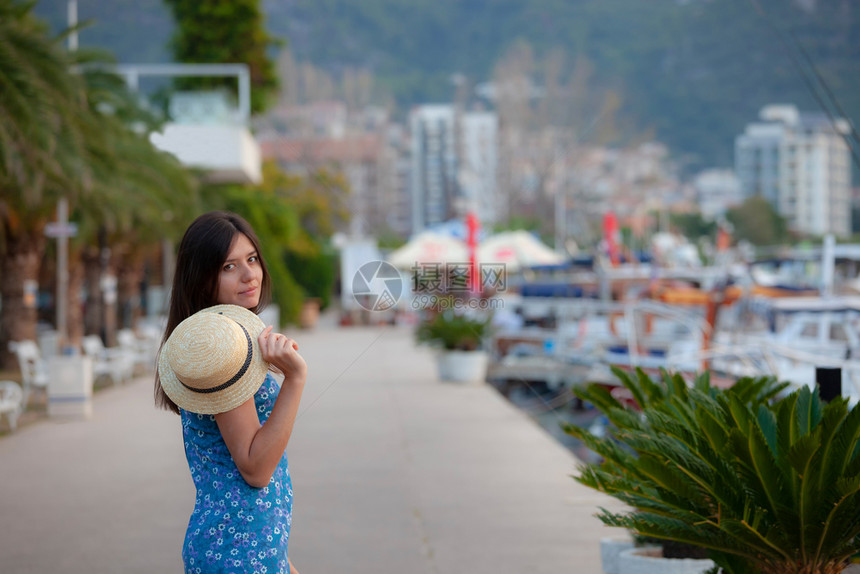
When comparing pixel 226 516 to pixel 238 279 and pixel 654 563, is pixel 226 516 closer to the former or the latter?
pixel 238 279

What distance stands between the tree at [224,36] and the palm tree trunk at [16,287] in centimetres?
1137

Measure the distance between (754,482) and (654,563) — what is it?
2.62ft

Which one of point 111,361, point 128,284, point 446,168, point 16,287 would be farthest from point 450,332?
point 128,284

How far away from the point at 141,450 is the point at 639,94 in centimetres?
1351

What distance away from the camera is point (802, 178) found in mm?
58500

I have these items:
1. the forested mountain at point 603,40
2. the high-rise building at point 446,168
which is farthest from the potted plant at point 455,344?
the high-rise building at point 446,168

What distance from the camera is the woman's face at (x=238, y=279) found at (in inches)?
85.9

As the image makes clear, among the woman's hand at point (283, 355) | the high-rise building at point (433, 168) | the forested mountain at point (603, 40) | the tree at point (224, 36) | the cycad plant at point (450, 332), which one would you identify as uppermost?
the tree at point (224, 36)

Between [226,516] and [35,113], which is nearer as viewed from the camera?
[226,516]

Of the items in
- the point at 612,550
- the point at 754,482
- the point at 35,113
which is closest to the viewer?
the point at 754,482

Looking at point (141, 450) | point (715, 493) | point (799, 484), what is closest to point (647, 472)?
point (715, 493)

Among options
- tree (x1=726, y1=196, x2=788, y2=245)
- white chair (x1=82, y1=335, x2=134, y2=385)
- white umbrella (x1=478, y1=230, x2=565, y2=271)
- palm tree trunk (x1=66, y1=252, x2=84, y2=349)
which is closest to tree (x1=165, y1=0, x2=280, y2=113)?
palm tree trunk (x1=66, y1=252, x2=84, y2=349)

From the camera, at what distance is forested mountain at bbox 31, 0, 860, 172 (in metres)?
10.7

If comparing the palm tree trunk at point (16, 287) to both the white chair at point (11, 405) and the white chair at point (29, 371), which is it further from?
the white chair at point (11, 405)
